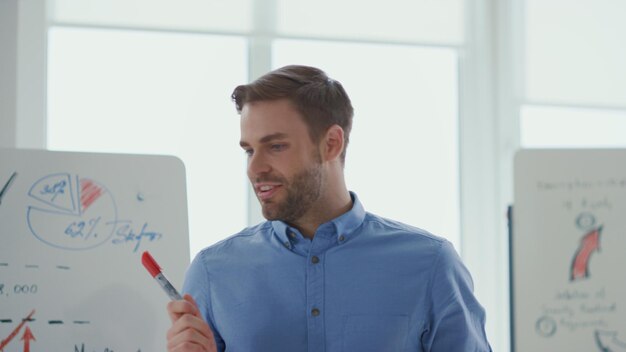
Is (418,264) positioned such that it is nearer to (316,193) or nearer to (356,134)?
(316,193)

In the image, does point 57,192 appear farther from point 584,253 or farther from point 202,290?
point 584,253

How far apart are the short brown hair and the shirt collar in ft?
0.60

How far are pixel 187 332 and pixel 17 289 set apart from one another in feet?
1.91

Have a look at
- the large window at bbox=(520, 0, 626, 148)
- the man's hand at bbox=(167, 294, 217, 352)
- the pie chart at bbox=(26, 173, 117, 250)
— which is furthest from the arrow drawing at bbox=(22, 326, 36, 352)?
the large window at bbox=(520, 0, 626, 148)

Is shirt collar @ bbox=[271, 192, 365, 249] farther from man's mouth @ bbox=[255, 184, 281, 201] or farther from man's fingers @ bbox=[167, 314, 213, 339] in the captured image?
man's fingers @ bbox=[167, 314, 213, 339]

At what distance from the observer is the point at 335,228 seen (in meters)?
1.71

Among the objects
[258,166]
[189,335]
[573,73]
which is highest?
[573,73]

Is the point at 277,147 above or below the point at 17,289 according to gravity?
above

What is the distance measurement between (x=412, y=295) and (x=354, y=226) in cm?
21

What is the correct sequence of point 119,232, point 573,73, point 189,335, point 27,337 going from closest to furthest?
point 189,335, point 27,337, point 119,232, point 573,73

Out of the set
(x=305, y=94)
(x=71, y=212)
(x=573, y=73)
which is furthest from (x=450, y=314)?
(x=573, y=73)

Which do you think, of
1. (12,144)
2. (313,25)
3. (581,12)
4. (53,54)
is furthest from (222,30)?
(581,12)

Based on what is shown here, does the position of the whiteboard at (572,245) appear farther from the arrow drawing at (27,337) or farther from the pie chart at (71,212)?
the arrow drawing at (27,337)

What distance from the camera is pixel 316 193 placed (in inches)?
67.3
